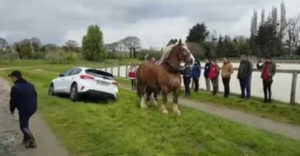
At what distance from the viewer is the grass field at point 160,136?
8.84m

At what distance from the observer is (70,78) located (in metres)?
18.5

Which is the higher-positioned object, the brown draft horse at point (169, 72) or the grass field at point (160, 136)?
the brown draft horse at point (169, 72)

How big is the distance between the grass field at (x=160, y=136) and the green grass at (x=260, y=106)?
97.0 inches

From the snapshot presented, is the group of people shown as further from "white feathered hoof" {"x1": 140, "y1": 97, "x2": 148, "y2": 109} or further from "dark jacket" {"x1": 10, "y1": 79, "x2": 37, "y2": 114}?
"dark jacket" {"x1": 10, "y1": 79, "x2": 37, "y2": 114}

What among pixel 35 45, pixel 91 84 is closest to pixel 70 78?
pixel 91 84

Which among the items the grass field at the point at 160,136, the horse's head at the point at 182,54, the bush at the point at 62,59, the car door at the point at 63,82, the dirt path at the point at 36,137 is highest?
the horse's head at the point at 182,54

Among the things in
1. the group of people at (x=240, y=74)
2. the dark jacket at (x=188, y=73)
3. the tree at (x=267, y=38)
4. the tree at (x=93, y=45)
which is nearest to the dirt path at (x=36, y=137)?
the group of people at (x=240, y=74)

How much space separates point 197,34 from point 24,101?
10383 centimetres

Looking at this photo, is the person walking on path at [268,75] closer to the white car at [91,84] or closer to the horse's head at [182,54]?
the horse's head at [182,54]

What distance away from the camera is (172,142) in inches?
367

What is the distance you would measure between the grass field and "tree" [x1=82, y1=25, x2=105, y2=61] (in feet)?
277

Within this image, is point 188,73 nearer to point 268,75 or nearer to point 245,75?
point 245,75

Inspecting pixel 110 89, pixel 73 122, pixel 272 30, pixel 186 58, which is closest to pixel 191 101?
pixel 110 89

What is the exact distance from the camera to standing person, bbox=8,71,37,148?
31.6 ft
